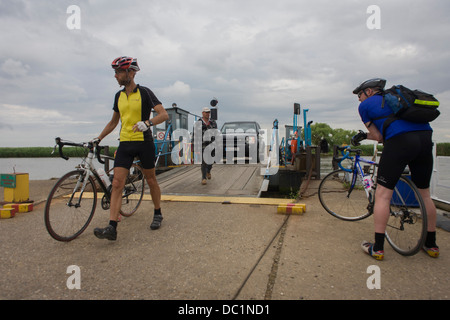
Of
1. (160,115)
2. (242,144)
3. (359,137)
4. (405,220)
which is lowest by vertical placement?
(405,220)

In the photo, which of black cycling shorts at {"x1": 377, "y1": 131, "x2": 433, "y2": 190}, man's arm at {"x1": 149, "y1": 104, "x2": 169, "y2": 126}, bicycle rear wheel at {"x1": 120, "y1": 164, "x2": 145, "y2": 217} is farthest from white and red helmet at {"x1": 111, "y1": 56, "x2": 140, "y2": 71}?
black cycling shorts at {"x1": 377, "y1": 131, "x2": 433, "y2": 190}

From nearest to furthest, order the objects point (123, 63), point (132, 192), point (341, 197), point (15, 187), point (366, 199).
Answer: point (123, 63) < point (366, 199) < point (341, 197) < point (132, 192) < point (15, 187)

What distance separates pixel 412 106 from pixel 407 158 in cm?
47

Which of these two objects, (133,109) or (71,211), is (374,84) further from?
(71,211)

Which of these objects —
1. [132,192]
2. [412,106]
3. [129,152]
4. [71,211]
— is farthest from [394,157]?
[71,211]

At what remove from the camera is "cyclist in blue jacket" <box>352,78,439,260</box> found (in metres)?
2.47

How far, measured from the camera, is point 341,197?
3.93m

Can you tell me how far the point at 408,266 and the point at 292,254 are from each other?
3.29 ft

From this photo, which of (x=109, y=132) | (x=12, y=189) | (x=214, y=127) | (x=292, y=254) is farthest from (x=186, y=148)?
(x=292, y=254)

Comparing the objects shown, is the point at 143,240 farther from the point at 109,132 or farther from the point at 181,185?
the point at 181,185

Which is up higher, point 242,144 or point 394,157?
point 242,144

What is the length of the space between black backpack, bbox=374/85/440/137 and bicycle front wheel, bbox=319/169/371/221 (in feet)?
4.61

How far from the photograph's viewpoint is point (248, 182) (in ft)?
23.0

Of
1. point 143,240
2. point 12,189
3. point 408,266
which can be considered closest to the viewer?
point 408,266
